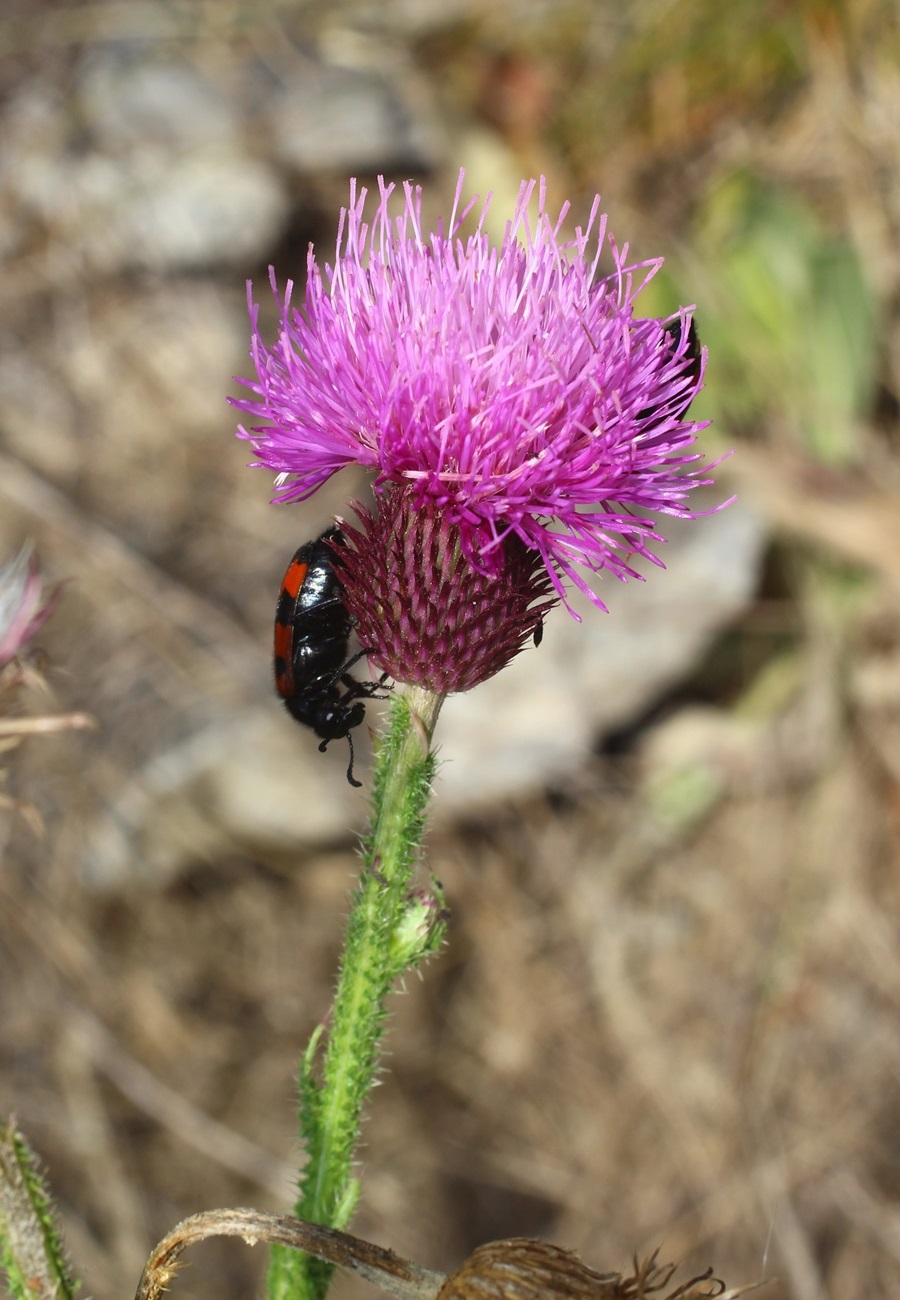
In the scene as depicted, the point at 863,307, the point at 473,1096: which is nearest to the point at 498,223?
the point at 863,307

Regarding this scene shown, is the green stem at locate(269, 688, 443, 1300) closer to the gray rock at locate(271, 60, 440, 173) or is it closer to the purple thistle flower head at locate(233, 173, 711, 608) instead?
the purple thistle flower head at locate(233, 173, 711, 608)

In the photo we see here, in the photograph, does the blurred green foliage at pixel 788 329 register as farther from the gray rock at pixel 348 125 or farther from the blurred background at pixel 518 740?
the gray rock at pixel 348 125

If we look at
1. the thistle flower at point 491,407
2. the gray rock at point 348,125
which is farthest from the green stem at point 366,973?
the gray rock at point 348,125

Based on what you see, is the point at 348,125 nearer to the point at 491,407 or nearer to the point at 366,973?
the point at 491,407

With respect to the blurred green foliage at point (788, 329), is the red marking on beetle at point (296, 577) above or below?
A: below

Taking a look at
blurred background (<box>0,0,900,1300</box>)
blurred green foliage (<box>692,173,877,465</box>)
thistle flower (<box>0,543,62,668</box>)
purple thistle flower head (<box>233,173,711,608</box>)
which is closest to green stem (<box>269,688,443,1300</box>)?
purple thistle flower head (<box>233,173,711,608</box>)

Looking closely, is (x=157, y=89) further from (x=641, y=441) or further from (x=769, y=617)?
(x=641, y=441)

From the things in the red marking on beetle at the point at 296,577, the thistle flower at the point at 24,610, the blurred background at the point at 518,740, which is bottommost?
the red marking on beetle at the point at 296,577

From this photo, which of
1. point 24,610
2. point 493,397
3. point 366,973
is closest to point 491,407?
point 493,397
